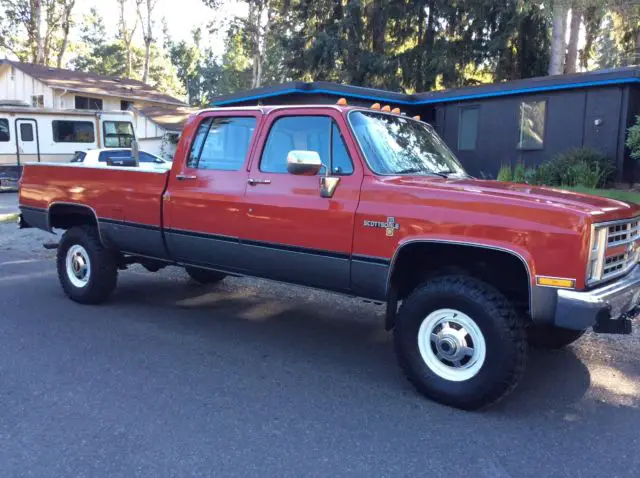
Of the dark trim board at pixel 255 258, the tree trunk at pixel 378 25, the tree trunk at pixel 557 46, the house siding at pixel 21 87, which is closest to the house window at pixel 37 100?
the house siding at pixel 21 87

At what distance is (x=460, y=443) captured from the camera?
11.8 ft

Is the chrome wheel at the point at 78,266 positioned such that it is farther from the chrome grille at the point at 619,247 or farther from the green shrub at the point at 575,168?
the green shrub at the point at 575,168

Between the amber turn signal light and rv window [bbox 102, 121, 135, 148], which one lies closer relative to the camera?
the amber turn signal light

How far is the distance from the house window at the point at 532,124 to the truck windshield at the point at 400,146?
1132 cm

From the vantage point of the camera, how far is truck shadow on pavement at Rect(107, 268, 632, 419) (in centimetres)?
441

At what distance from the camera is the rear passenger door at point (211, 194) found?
5.21 metres

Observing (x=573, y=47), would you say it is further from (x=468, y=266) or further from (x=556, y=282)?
(x=556, y=282)

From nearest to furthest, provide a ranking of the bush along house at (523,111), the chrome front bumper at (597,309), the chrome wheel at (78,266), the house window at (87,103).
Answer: the chrome front bumper at (597,309), the chrome wheel at (78,266), the bush along house at (523,111), the house window at (87,103)

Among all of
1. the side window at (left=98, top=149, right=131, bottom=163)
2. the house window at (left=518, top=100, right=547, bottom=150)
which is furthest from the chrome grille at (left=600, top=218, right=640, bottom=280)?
the side window at (left=98, top=149, right=131, bottom=163)

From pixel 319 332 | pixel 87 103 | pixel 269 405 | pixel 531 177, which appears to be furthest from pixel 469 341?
pixel 87 103

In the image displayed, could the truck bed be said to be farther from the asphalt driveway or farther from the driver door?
the driver door

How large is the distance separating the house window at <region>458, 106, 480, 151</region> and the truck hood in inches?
520

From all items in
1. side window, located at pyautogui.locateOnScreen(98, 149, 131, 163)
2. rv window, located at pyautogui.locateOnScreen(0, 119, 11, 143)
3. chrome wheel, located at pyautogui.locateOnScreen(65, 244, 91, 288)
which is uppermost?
rv window, located at pyautogui.locateOnScreen(0, 119, 11, 143)

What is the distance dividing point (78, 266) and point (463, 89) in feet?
42.8
